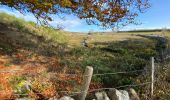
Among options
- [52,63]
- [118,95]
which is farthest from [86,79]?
[52,63]

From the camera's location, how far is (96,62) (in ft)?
73.4

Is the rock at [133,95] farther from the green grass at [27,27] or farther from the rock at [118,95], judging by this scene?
the green grass at [27,27]

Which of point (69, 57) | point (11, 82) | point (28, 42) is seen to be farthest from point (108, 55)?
point (11, 82)

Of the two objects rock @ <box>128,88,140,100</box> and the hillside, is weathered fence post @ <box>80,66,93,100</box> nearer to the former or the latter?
the hillside

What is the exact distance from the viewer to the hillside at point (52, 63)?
616 inches

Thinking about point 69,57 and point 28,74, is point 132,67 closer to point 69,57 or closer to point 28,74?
point 69,57

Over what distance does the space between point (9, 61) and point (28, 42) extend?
5390 millimetres

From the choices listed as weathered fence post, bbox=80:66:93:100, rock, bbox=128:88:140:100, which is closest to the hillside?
rock, bbox=128:88:140:100

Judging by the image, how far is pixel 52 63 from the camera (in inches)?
824

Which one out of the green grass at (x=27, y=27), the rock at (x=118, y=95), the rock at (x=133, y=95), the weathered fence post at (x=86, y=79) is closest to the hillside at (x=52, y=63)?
the green grass at (x=27, y=27)

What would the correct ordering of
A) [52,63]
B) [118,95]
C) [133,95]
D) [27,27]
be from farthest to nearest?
[27,27]
[52,63]
[133,95]
[118,95]

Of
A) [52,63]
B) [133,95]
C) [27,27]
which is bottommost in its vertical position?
[133,95]

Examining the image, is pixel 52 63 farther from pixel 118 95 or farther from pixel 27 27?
pixel 27 27

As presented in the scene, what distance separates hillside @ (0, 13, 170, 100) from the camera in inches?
616
